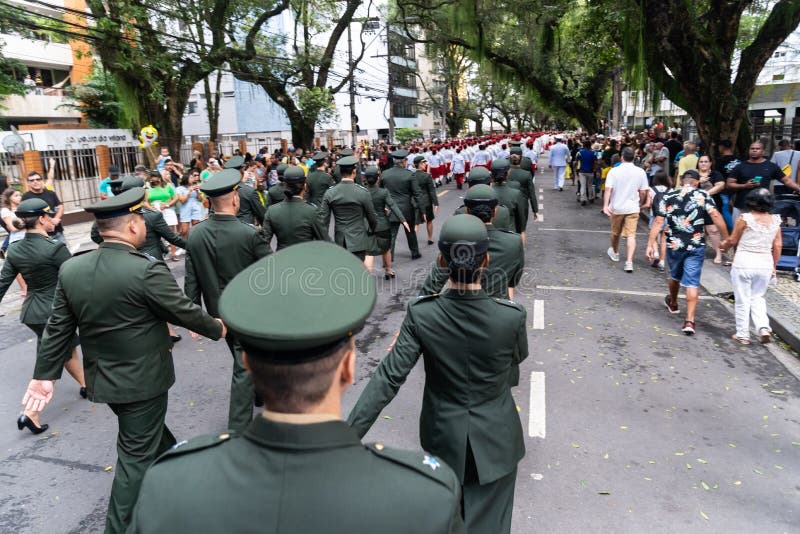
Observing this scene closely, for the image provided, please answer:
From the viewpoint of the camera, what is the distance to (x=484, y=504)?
277 centimetres

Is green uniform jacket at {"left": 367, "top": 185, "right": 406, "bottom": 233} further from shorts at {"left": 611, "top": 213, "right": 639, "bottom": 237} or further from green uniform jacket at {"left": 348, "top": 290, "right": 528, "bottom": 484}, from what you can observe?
green uniform jacket at {"left": 348, "top": 290, "right": 528, "bottom": 484}

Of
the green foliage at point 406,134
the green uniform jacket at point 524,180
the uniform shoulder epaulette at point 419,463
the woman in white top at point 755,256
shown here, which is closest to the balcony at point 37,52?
the green uniform jacket at point 524,180

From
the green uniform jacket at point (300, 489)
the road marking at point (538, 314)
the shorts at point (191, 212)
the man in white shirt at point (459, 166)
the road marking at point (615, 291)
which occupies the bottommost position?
the road marking at point (538, 314)

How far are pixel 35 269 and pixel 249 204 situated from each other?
154 inches

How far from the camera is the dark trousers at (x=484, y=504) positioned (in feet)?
8.99

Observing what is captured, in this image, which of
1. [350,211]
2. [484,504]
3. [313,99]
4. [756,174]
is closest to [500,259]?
[484,504]

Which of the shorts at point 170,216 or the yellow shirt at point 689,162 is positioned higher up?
the yellow shirt at point 689,162

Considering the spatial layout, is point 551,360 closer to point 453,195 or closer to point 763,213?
point 763,213

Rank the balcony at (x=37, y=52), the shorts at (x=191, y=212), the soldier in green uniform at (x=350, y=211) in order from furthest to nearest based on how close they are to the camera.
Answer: the balcony at (x=37, y=52) < the shorts at (x=191, y=212) < the soldier in green uniform at (x=350, y=211)

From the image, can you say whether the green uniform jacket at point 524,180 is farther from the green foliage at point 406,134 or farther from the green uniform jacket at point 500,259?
the green foliage at point 406,134

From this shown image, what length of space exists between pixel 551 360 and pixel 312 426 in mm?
5084

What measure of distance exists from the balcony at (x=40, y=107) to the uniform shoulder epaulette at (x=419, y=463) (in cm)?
3417

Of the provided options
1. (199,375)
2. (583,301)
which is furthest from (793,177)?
(199,375)

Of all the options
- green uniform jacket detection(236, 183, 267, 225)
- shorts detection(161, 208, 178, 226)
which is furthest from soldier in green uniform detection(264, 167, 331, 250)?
shorts detection(161, 208, 178, 226)
